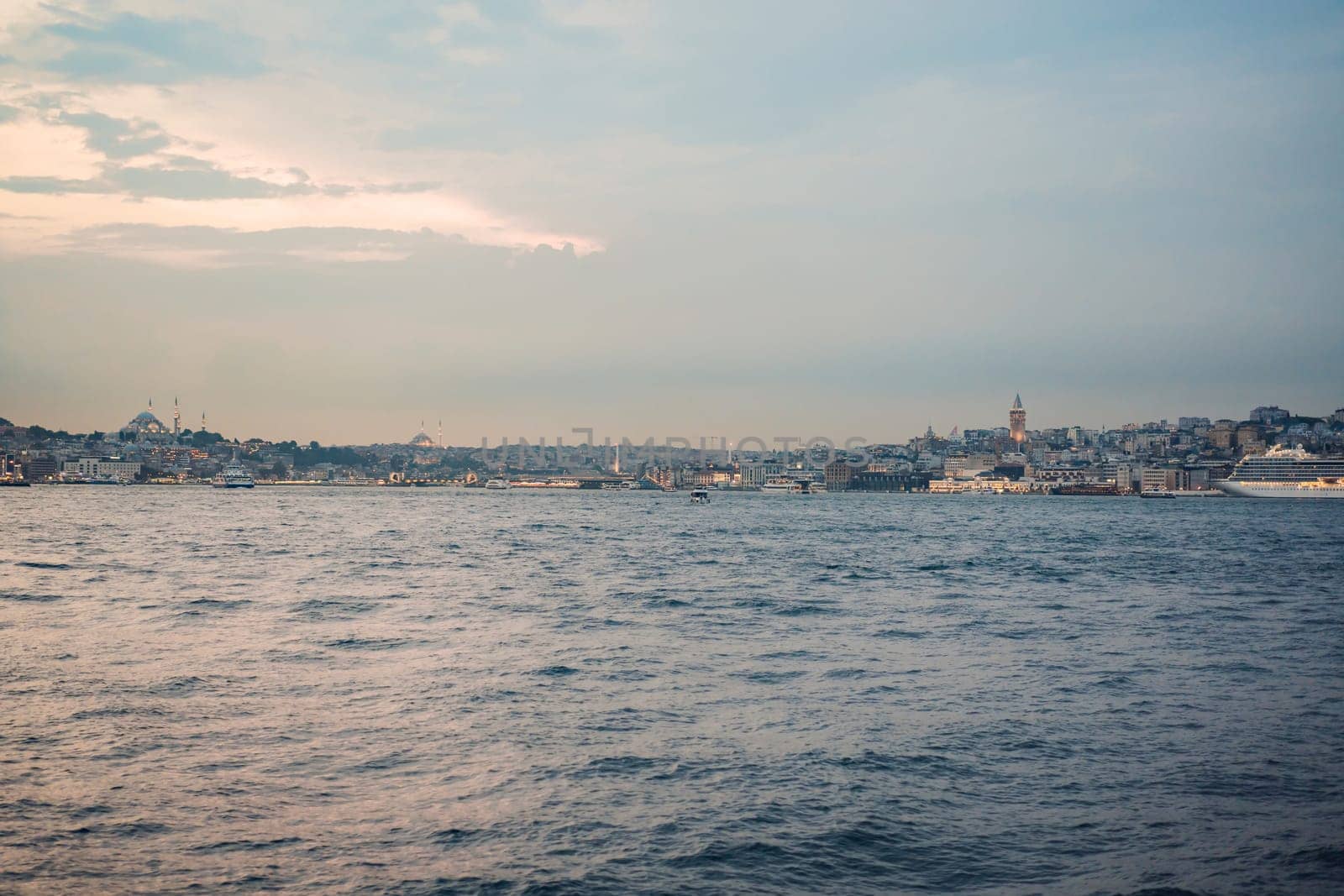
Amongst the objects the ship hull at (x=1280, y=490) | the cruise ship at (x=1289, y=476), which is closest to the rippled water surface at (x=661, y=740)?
the ship hull at (x=1280, y=490)

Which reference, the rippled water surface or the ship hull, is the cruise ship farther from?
the rippled water surface

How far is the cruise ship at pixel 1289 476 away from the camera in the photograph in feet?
488

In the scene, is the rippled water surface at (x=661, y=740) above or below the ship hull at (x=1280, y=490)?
above

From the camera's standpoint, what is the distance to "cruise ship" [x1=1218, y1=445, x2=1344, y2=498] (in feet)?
488

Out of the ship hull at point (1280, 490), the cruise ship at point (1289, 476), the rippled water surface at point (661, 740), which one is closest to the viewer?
the rippled water surface at point (661, 740)

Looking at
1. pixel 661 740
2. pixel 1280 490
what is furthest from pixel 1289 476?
pixel 661 740

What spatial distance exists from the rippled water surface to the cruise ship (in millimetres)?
139926

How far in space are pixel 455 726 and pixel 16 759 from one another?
15.4 ft

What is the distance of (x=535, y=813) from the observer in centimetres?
957

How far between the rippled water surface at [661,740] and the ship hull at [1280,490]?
13826 centimetres

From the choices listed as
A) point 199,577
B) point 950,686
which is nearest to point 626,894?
point 950,686

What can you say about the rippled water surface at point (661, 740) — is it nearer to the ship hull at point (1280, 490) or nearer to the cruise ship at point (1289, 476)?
the ship hull at point (1280, 490)

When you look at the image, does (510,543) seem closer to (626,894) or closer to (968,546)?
(968,546)

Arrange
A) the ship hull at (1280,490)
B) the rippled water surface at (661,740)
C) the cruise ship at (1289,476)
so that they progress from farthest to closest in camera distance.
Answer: the cruise ship at (1289,476), the ship hull at (1280,490), the rippled water surface at (661,740)
